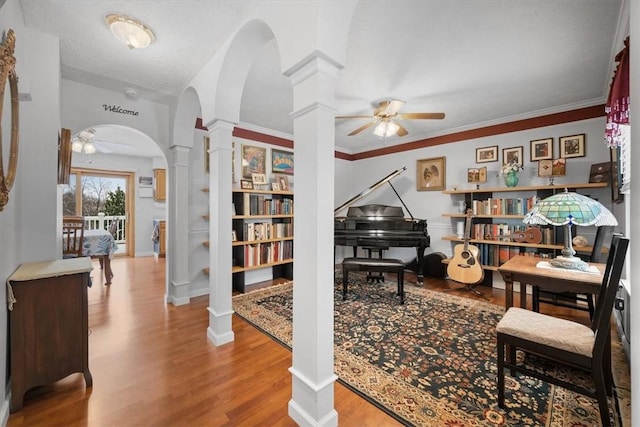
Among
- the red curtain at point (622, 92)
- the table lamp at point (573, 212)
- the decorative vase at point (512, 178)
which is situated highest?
the red curtain at point (622, 92)

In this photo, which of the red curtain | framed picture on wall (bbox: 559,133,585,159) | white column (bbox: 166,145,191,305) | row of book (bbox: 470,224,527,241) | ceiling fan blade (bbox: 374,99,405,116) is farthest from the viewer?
row of book (bbox: 470,224,527,241)

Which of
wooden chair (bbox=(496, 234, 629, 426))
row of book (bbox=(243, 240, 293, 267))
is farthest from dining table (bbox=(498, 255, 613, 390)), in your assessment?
row of book (bbox=(243, 240, 293, 267))

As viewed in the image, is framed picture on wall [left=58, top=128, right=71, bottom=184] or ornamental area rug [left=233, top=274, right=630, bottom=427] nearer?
ornamental area rug [left=233, top=274, right=630, bottom=427]

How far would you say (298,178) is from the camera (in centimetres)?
153

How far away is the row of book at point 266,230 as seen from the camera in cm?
390

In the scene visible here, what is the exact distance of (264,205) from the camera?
4.19 meters

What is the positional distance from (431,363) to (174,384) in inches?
72.1

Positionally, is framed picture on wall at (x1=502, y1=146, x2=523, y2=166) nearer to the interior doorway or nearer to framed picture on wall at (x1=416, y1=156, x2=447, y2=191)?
framed picture on wall at (x1=416, y1=156, x2=447, y2=191)

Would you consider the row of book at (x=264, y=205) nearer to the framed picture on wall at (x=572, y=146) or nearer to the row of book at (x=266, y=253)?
the row of book at (x=266, y=253)

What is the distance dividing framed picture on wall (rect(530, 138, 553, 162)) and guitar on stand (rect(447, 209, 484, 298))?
52.2 inches

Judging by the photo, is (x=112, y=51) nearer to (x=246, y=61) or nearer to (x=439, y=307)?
(x=246, y=61)

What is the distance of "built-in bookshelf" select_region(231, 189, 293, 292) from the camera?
12.6 ft

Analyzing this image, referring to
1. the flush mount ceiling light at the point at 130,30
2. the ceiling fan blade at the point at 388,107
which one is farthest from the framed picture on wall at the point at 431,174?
the flush mount ceiling light at the point at 130,30

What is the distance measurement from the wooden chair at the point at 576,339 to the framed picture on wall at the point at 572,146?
2501mm
